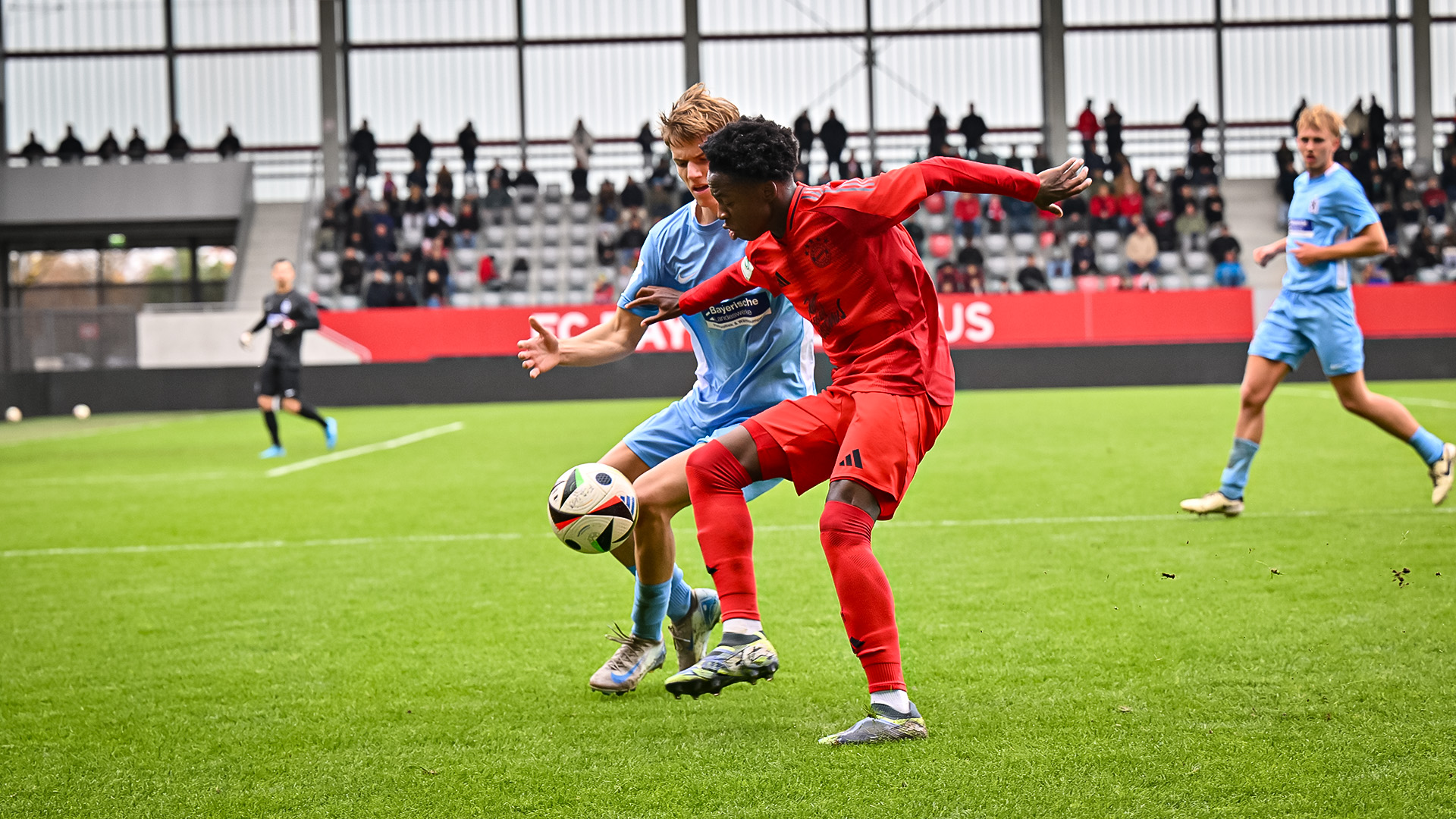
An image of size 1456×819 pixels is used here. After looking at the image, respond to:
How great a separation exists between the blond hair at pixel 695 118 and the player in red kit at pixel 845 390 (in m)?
0.46

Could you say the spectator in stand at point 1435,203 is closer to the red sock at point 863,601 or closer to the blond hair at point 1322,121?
the blond hair at point 1322,121

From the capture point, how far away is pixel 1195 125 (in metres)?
29.6

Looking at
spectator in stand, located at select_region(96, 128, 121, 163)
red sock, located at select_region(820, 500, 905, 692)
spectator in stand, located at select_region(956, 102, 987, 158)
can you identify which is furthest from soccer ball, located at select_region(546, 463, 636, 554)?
spectator in stand, located at select_region(96, 128, 121, 163)

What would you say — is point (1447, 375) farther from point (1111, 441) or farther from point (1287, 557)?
point (1287, 557)

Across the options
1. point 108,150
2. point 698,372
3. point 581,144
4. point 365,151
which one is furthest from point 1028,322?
point 108,150

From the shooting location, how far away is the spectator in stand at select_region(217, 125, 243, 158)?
3095 centimetres

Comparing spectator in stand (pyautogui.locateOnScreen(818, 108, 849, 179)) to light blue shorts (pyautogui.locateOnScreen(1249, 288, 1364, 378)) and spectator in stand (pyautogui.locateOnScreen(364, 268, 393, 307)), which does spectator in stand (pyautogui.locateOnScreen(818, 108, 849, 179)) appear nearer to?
spectator in stand (pyautogui.locateOnScreen(364, 268, 393, 307))

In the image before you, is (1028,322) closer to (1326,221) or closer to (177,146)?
(1326,221)

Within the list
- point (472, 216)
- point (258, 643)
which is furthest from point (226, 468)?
point (472, 216)

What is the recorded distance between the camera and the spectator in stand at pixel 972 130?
28.9m

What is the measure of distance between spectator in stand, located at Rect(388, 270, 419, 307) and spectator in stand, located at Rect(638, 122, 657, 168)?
7542 millimetres

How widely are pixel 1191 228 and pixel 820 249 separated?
83.9 feet

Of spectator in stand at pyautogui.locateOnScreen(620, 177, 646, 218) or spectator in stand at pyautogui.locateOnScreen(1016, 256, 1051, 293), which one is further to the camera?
spectator in stand at pyautogui.locateOnScreen(620, 177, 646, 218)

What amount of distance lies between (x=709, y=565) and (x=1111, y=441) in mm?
8950
